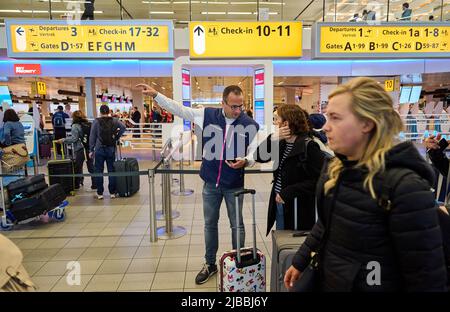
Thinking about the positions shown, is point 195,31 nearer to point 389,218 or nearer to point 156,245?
point 156,245

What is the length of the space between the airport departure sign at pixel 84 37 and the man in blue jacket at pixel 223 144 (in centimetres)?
375

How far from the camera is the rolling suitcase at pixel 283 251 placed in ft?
6.88

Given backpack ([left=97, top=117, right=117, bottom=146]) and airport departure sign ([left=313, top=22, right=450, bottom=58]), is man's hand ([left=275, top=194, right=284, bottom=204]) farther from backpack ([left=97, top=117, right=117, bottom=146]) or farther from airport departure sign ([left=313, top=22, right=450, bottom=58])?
airport departure sign ([left=313, top=22, right=450, bottom=58])

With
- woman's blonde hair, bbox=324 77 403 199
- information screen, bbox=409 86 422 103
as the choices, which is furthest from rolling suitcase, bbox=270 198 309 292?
information screen, bbox=409 86 422 103

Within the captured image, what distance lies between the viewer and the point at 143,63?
1173 centimetres

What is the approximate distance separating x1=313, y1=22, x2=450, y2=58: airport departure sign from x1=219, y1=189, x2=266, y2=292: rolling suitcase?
5.03m

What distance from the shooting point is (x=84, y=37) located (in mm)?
6113

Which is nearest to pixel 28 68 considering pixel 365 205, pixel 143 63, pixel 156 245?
pixel 143 63

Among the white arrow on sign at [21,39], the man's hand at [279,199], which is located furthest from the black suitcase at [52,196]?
the man's hand at [279,199]

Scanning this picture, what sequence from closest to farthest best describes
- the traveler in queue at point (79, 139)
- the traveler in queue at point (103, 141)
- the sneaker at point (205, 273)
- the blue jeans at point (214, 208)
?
1. the blue jeans at point (214, 208)
2. the sneaker at point (205, 273)
3. the traveler in queue at point (103, 141)
4. the traveler in queue at point (79, 139)

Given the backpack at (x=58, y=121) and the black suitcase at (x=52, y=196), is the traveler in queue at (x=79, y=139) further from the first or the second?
the backpack at (x=58, y=121)

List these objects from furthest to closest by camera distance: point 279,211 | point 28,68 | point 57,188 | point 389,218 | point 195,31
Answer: point 28,68 < point 195,31 < point 57,188 < point 279,211 < point 389,218

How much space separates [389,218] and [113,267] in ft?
10.1

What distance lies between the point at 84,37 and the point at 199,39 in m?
2.13
